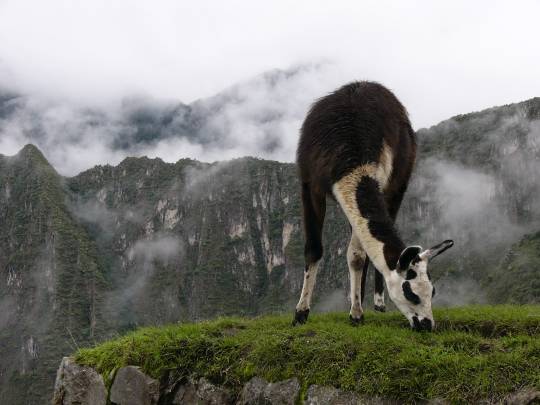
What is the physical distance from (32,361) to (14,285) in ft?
144

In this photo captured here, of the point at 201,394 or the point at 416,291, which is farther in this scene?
the point at 201,394

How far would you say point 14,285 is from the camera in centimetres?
18212

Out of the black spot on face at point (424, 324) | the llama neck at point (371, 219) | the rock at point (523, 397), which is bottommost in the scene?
the rock at point (523, 397)

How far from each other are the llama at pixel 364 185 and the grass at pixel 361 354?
0.47m

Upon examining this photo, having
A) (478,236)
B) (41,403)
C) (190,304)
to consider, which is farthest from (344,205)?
(190,304)

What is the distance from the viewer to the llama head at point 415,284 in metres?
5.62

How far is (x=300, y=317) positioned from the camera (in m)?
7.38

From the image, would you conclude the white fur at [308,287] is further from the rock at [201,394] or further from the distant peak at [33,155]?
the distant peak at [33,155]

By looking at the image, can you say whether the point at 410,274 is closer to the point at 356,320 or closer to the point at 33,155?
the point at 356,320

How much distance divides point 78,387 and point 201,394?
1.71 m

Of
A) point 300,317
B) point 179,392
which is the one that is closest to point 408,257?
point 300,317

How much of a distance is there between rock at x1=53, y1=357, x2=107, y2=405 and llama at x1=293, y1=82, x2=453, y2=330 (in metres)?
2.67

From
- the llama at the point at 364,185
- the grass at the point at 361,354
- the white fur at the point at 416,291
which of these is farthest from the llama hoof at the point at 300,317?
the white fur at the point at 416,291

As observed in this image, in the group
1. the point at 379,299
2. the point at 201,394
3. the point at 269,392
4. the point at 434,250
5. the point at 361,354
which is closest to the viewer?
the point at 361,354
